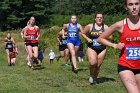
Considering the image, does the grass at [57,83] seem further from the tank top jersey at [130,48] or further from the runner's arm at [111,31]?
the tank top jersey at [130,48]

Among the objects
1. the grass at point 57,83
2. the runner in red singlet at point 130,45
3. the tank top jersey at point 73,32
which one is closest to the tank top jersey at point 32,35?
the grass at point 57,83

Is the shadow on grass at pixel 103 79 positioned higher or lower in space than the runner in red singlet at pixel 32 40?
lower

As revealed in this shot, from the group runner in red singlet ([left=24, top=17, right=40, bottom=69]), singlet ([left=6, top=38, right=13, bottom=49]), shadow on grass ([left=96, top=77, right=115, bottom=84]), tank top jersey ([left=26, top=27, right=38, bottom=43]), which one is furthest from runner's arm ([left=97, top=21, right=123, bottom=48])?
singlet ([left=6, top=38, right=13, bottom=49])

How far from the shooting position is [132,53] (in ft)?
23.4

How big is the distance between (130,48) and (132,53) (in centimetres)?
10

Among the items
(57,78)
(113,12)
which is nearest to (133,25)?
(57,78)

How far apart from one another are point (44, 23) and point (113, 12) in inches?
676

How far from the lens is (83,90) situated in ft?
Result: 39.2

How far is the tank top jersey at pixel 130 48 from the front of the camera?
7.12 m

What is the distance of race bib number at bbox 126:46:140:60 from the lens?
7152mm

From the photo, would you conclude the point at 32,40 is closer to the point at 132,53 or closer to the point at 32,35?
the point at 32,35

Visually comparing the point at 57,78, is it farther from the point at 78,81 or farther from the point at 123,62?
the point at 123,62

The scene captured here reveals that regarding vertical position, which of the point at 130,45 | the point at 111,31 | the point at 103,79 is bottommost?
the point at 103,79

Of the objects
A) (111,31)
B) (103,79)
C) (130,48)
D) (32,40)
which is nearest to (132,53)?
(130,48)
